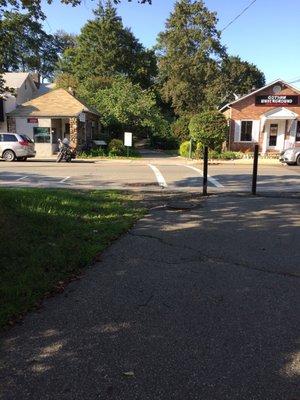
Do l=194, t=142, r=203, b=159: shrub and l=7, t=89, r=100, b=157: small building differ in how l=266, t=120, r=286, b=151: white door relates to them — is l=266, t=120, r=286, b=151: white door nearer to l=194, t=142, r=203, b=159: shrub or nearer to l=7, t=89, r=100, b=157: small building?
l=194, t=142, r=203, b=159: shrub

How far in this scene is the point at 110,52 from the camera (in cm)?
5406

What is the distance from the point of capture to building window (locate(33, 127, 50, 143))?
1211 inches

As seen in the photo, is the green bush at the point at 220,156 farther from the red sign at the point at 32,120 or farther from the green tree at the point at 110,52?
the green tree at the point at 110,52

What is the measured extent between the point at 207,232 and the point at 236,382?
4.29 meters

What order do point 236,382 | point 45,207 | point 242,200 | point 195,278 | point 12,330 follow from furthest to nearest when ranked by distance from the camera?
1. point 242,200
2. point 45,207
3. point 195,278
4. point 12,330
5. point 236,382

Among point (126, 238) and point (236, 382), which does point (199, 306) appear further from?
point (126, 238)

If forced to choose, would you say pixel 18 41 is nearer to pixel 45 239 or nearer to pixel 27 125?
pixel 45 239

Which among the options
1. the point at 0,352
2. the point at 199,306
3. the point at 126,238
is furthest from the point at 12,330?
the point at 126,238

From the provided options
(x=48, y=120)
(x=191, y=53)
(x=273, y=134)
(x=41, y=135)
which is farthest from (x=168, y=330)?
(x=191, y=53)

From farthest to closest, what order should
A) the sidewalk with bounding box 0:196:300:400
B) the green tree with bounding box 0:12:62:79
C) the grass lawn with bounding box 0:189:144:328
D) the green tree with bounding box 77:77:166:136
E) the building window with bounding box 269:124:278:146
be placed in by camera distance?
the green tree with bounding box 77:77:166:136 → the building window with bounding box 269:124:278:146 → the green tree with bounding box 0:12:62:79 → the grass lawn with bounding box 0:189:144:328 → the sidewalk with bounding box 0:196:300:400

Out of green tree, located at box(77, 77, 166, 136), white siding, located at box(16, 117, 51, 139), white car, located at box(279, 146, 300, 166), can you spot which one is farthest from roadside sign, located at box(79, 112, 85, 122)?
white car, located at box(279, 146, 300, 166)

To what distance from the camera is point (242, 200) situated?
10539 mm

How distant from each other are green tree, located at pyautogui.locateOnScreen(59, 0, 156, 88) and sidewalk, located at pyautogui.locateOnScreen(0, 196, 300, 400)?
51.6 m

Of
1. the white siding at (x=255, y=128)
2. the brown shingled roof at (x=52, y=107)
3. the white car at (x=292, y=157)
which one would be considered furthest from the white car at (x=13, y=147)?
the white siding at (x=255, y=128)
